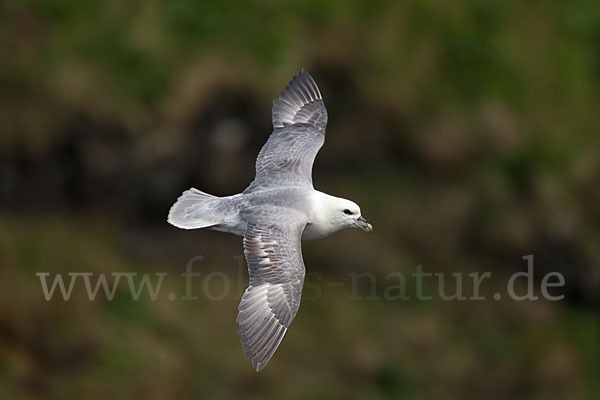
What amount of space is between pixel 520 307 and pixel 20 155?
6158mm

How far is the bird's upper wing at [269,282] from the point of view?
6375mm

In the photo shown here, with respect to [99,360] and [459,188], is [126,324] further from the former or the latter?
[459,188]

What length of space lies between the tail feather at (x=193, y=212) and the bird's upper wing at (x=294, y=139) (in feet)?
1.20

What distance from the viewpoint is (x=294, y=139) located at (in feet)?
26.9

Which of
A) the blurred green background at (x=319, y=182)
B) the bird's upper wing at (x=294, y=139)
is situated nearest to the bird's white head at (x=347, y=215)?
the bird's upper wing at (x=294, y=139)

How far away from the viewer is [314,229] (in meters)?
7.20

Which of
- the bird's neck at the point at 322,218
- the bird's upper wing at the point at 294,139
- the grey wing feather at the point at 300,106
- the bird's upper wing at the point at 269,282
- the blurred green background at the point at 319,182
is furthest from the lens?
the blurred green background at the point at 319,182

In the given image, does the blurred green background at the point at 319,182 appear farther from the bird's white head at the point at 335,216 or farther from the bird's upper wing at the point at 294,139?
the bird's white head at the point at 335,216

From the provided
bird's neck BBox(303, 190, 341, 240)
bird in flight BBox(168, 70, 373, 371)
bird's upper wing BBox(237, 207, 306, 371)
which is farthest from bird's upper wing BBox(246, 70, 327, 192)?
bird's upper wing BBox(237, 207, 306, 371)

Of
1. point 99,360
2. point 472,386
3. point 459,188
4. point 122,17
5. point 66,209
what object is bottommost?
point 99,360

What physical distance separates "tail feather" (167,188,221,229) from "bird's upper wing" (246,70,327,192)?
366 mm

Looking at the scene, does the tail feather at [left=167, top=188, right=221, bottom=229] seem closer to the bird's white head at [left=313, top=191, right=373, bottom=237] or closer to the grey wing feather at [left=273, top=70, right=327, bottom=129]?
the bird's white head at [left=313, top=191, right=373, bottom=237]

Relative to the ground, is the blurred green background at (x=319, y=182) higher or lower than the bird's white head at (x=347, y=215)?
higher

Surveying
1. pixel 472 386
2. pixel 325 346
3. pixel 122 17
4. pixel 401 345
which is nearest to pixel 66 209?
pixel 122 17
